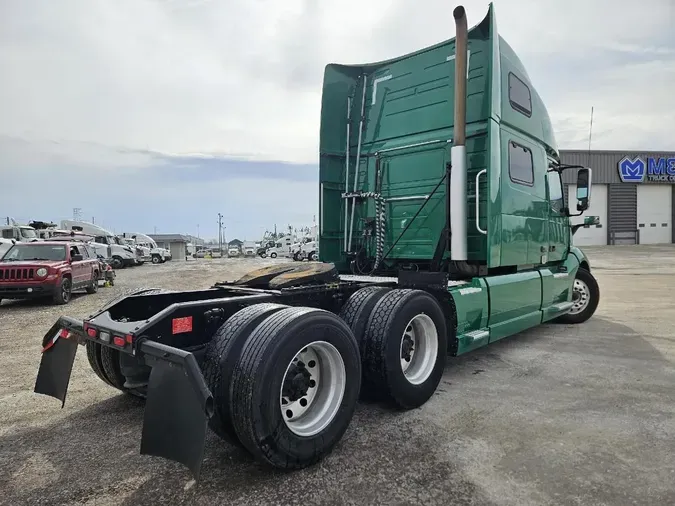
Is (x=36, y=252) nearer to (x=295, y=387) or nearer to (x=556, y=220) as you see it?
(x=295, y=387)

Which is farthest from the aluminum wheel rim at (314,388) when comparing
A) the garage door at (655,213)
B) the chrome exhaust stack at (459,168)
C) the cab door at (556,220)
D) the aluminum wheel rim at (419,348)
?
the garage door at (655,213)

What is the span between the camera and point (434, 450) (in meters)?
3.14

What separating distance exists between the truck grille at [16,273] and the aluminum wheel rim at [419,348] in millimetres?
10251

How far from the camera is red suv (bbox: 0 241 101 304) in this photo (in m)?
10.8

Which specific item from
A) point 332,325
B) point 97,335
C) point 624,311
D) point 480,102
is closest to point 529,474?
point 332,325

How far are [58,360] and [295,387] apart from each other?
190 centimetres

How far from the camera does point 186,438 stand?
240cm

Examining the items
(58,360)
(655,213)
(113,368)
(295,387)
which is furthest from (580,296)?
(655,213)

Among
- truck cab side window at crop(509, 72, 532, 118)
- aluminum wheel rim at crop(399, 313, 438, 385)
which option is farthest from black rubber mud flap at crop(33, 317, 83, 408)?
truck cab side window at crop(509, 72, 532, 118)

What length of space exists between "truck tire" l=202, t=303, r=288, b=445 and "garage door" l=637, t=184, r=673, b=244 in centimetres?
4551

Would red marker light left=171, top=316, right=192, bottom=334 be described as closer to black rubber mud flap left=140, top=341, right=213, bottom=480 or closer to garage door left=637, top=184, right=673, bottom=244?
black rubber mud flap left=140, top=341, right=213, bottom=480

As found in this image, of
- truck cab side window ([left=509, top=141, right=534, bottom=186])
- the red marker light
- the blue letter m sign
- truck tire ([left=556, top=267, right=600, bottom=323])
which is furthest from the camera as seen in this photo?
the blue letter m sign

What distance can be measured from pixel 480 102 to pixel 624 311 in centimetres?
628

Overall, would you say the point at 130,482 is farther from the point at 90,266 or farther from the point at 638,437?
the point at 90,266
